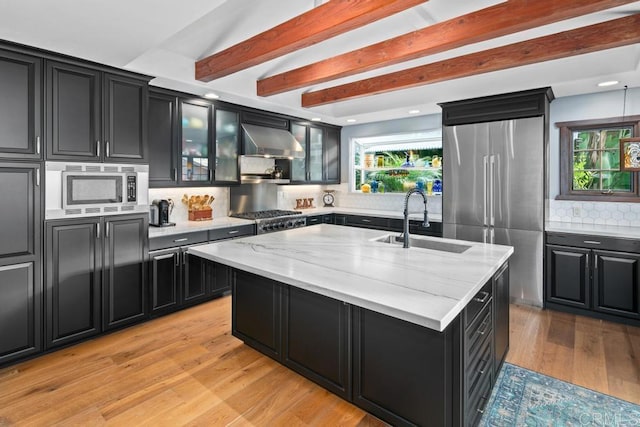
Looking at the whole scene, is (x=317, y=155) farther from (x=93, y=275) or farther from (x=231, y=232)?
(x=93, y=275)

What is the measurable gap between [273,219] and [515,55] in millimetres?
3172

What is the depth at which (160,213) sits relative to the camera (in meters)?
3.89

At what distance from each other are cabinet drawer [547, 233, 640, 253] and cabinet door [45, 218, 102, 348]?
4.60 meters

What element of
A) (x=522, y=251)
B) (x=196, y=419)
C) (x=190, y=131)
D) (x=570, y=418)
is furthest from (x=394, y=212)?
(x=196, y=419)

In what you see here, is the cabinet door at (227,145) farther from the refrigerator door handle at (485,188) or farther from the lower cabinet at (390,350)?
the refrigerator door handle at (485,188)

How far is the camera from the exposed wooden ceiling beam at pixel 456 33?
2006 mm

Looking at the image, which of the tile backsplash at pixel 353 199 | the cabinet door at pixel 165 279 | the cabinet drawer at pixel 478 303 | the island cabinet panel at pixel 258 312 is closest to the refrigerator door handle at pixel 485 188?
the tile backsplash at pixel 353 199

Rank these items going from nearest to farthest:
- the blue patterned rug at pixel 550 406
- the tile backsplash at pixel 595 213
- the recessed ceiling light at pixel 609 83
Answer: the blue patterned rug at pixel 550 406 → the recessed ceiling light at pixel 609 83 → the tile backsplash at pixel 595 213

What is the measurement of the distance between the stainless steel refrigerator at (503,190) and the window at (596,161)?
60 centimetres

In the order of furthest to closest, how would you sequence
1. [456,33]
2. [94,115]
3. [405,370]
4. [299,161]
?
[299,161]
[94,115]
[456,33]
[405,370]

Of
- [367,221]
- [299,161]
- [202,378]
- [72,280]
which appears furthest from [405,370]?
[299,161]

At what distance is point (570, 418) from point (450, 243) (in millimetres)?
1337

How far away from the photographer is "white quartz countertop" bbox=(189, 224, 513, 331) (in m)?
1.57

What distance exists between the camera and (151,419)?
213 centimetres
